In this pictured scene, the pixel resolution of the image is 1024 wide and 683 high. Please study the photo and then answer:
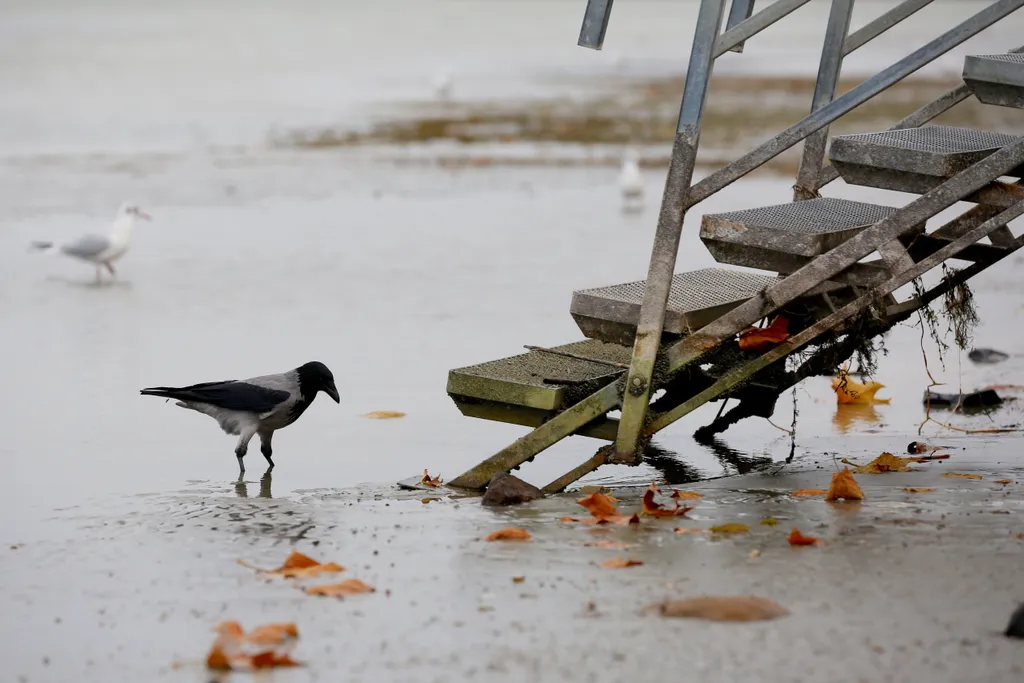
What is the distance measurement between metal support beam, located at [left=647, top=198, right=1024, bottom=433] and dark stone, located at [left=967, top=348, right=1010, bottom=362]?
10.4ft

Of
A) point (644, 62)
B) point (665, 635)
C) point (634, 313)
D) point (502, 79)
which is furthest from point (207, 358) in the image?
point (644, 62)

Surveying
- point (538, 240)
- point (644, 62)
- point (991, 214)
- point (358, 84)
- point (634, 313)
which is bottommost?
point (634, 313)

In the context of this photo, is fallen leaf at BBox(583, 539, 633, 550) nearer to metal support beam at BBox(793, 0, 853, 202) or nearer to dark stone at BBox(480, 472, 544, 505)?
dark stone at BBox(480, 472, 544, 505)

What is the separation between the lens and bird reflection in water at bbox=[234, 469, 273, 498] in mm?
6992

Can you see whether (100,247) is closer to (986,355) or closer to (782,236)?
(986,355)

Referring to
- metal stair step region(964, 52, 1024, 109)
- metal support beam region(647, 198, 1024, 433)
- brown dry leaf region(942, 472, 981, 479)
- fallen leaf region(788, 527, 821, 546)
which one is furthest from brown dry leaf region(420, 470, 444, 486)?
metal stair step region(964, 52, 1024, 109)

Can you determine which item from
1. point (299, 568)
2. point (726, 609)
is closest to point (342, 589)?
point (299, 568)

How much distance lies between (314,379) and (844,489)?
300cm

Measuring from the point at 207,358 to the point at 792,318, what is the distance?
458 centimetres

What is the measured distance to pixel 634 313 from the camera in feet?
22.0

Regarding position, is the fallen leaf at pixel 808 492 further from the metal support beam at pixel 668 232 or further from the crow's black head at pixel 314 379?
the crow's black head at pixel 314 379

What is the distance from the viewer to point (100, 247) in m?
13.5

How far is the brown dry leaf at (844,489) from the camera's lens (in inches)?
245

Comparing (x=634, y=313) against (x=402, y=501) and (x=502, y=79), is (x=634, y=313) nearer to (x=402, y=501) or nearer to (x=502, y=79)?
(x=402, y=501)
